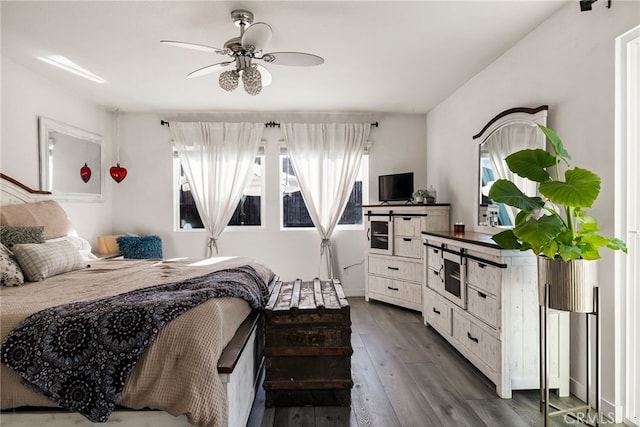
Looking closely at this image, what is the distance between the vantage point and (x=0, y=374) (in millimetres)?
1590

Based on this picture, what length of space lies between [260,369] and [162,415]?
1073 mm

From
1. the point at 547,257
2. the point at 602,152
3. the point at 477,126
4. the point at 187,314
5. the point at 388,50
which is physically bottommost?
the point at 187,314

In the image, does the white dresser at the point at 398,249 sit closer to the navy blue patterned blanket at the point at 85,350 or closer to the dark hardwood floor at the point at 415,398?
the dark hardwood floor at the point at 415,398

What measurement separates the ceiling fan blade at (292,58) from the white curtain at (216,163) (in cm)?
251

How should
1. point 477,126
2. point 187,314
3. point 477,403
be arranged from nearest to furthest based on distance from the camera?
1. point 187,314
2. point 477,403
3. point 477,126

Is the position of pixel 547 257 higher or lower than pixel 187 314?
higher

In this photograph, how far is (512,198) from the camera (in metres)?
2.07

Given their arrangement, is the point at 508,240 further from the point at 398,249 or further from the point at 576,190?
the point at 398,249

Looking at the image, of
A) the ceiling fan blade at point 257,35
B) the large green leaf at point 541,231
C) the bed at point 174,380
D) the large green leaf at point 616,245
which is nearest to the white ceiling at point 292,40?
the ceiling fan blade at point 257,35

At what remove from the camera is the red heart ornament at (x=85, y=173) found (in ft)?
14.4

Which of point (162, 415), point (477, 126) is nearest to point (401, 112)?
point (477, 126)

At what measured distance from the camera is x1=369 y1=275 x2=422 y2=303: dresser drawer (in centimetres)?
431

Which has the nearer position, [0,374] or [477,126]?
[0,374]

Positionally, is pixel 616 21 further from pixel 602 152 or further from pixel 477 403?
pixel 477 403
